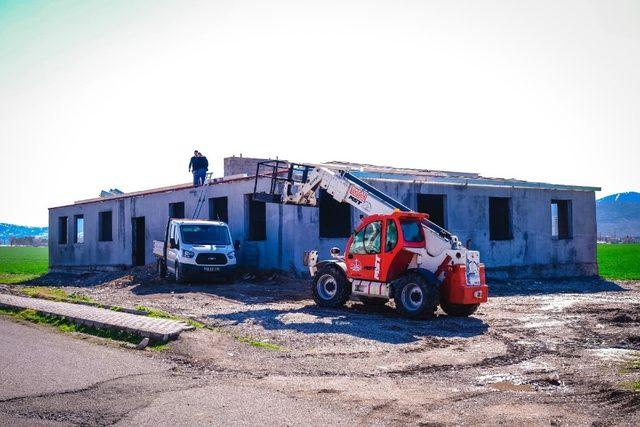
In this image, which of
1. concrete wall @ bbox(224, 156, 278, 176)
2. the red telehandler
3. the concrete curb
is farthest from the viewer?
concrete wall @ bbox(224, 156, 278, 176)

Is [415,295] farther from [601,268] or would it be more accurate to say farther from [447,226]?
[601,268]

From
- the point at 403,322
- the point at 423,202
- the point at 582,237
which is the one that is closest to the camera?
the point at 403,322

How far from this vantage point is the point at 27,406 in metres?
5.52

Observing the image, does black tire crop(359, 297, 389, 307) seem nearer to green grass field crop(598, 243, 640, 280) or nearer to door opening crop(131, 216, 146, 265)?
green grass field crop(598, 243, 640, 280)

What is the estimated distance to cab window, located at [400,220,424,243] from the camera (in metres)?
12.1

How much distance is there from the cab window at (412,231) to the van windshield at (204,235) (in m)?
9.06

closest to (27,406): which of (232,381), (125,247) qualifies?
(232,381)

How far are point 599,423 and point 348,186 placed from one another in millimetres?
8917

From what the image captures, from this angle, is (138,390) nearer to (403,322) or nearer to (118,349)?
(118,349)

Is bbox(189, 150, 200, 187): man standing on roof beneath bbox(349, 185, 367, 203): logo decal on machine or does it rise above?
above

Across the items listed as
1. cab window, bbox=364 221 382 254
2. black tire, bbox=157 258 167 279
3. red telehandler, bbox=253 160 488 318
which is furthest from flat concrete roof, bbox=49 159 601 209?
cab window, bbox=364 221 382 254

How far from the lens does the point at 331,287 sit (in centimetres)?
1356

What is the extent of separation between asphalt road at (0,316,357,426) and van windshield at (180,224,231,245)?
11221 millimetres

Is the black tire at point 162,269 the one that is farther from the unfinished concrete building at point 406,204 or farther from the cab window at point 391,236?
the cab window at point 391,236
